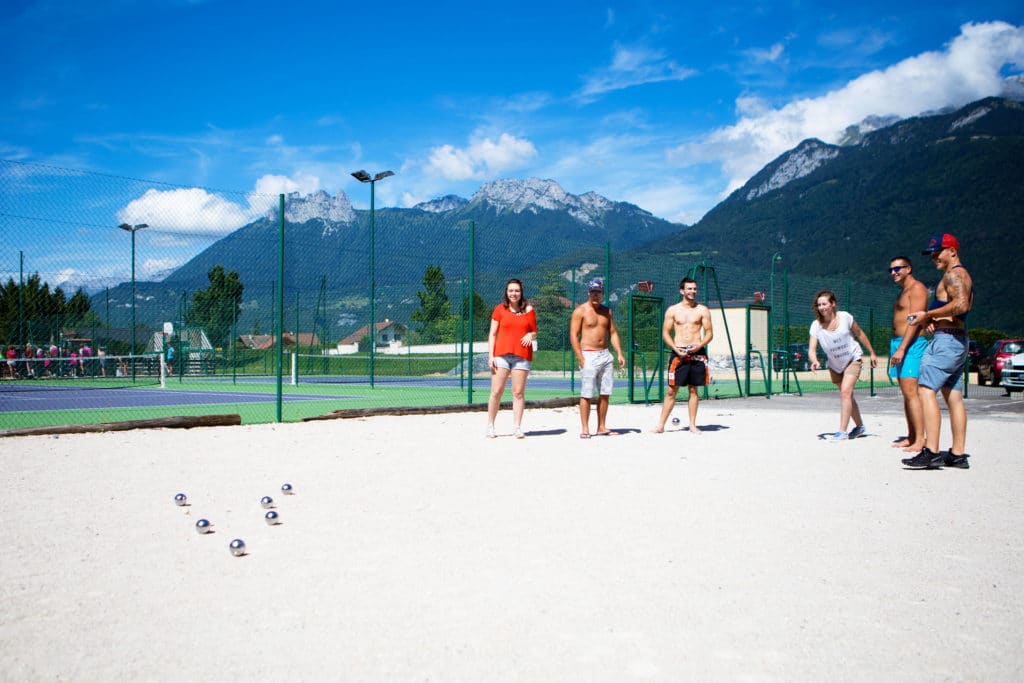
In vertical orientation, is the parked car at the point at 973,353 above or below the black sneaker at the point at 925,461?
above

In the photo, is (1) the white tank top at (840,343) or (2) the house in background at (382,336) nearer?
(1) the white tank top at (840,343)

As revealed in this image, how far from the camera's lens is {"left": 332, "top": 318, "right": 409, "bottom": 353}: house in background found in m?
23.8

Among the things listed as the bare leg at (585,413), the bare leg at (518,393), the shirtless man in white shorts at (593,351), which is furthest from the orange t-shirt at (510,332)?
the bare leg at (585,413)

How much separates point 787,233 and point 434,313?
12795cm

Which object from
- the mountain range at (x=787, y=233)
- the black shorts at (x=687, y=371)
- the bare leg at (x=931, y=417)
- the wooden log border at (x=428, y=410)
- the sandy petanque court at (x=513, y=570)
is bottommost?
the sandy petanque court at (x=513, y=570)

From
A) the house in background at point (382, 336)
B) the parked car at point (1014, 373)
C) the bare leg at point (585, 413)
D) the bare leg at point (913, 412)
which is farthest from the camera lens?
the house in background at point (382, 336)

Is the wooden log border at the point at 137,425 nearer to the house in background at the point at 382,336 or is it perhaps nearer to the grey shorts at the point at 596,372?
the grey shorts at the point at 596,372

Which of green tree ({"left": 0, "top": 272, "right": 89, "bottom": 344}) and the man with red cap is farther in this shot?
green tree ({"left": 0, "top": 272, "right": 89, "bottom": 344})

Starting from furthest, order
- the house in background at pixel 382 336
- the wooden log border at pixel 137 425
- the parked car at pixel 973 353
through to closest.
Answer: the house in background at pixel 382 336 → the parked car at pixel 973 353 → the wooden log border at pixel 137 425

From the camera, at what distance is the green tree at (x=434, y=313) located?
848 inches

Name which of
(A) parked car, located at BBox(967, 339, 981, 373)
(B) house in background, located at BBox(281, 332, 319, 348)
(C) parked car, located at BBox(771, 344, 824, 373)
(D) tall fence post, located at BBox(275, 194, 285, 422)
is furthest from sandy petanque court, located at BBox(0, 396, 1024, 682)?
(B) house in background, located at BBox(281, 332, 319, 348)

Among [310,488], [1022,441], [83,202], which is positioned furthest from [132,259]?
[1022,441]

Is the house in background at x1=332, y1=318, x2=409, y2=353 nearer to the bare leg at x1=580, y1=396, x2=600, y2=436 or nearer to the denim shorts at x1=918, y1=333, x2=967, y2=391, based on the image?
the bare leg at x1=580, y1=396, x2=600, y2=436

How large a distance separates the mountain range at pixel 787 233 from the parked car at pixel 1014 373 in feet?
27.3
